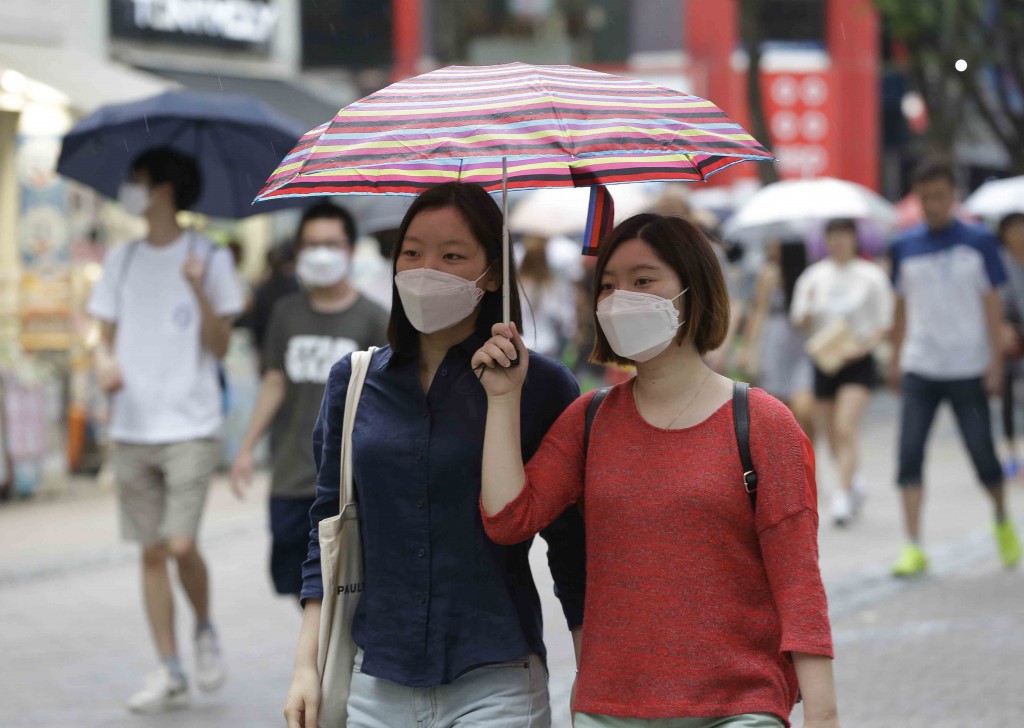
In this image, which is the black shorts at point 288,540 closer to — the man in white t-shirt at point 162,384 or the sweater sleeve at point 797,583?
the man in white t-shirt at point 162,384

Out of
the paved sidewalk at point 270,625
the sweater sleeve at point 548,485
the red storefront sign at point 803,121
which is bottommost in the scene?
the paved sidewalk at point 270,625

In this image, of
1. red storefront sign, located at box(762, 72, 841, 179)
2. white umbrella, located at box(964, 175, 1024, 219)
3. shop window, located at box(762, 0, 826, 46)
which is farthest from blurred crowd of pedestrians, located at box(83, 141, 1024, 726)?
shop window, located at box(762, 0, 826, 46)

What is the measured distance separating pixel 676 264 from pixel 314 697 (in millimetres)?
1097

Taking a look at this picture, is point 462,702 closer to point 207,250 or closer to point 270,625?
point 207,250

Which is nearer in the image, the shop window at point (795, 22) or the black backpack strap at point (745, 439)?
the black backpack strap at point (745, 439)

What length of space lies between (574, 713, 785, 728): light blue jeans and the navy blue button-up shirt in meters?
0.26

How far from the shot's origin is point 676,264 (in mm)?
3113

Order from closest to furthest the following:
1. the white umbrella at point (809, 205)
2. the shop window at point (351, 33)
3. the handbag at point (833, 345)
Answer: the handbag at point (833, 345)
the white umbrella at point (809, 205)
the shop window at point (351, 33)

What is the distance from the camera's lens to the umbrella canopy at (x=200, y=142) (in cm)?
681

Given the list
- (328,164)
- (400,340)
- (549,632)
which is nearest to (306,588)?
(400,340)

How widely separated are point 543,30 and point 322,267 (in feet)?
82.4

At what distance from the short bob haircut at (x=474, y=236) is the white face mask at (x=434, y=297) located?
6cm

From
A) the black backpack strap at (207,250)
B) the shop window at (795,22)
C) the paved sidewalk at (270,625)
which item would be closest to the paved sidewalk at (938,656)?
the paved sidewalk at (270,625)

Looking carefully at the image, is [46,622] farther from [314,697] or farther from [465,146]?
[465,146]
